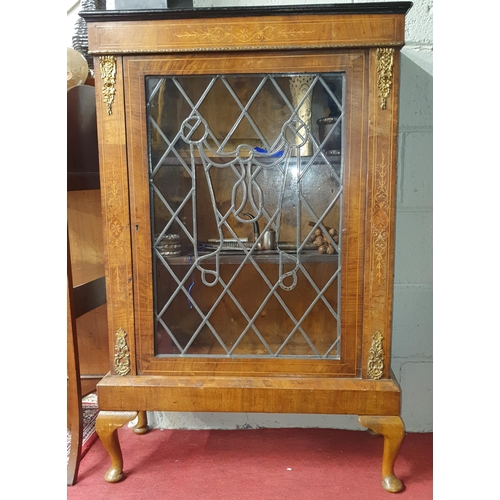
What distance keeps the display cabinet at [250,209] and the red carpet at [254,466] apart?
0.38ft

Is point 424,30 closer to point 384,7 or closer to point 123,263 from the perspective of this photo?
point 384,7

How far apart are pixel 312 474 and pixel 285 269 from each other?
54 cm

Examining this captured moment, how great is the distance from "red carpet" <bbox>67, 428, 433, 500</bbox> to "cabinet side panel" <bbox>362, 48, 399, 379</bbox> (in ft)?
1.04

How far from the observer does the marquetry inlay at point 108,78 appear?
937mm

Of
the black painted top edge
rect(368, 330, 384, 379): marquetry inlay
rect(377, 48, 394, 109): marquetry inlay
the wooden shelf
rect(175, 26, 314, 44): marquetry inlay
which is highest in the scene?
the black painted top edge

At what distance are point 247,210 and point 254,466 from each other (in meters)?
0.67

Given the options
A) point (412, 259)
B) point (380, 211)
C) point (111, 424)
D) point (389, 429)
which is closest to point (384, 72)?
point (380, 211)

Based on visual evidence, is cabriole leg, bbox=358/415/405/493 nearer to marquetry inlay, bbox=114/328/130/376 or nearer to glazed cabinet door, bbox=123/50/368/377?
glazed cabinet door, bbox=123/50/368/377

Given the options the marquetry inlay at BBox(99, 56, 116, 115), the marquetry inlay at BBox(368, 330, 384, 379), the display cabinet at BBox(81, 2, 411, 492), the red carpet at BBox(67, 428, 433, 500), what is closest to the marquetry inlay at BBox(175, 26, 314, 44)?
the display cabinet at BBox(81, 2, 411, 492)

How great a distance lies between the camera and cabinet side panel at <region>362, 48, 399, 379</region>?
35.9 inches

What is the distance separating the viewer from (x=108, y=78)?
0.94 m
